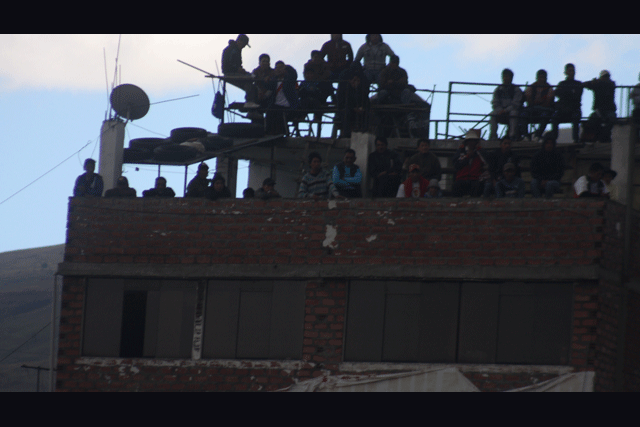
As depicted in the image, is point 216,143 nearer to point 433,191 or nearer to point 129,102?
point 129,102

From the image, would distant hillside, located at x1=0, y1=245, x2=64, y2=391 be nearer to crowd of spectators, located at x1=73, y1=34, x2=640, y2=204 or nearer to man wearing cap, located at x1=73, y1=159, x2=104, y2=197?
man wearing cap, located at x1=73, y1=159, x2=104, y2=197

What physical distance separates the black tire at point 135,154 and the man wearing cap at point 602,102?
813 centimetres

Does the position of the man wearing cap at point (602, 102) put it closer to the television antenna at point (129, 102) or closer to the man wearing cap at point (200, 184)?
the man wearing cap at point (200, 184)

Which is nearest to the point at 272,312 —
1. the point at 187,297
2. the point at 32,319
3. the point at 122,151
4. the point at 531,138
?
the point at 187,297

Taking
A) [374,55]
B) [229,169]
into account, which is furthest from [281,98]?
[374,55]

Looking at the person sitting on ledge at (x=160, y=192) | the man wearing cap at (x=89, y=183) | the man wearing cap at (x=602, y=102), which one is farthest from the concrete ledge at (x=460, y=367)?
the man wearing cap at (x=89, y=183)

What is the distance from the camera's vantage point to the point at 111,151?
17391mm

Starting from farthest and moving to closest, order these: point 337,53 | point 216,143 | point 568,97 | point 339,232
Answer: point 337,53 < point 216,143 < point 568,97 < point 339,232

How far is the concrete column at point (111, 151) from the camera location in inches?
680

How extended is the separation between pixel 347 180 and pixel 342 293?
6.09 ft

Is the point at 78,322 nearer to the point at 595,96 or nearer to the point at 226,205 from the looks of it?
the point at 226,205

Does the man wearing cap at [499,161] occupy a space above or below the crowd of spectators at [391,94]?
below

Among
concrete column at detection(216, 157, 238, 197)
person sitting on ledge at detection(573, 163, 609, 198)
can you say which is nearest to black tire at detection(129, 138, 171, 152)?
concrete column at detection(216, 157, 238, 197)

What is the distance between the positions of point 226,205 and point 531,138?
5923 mm
